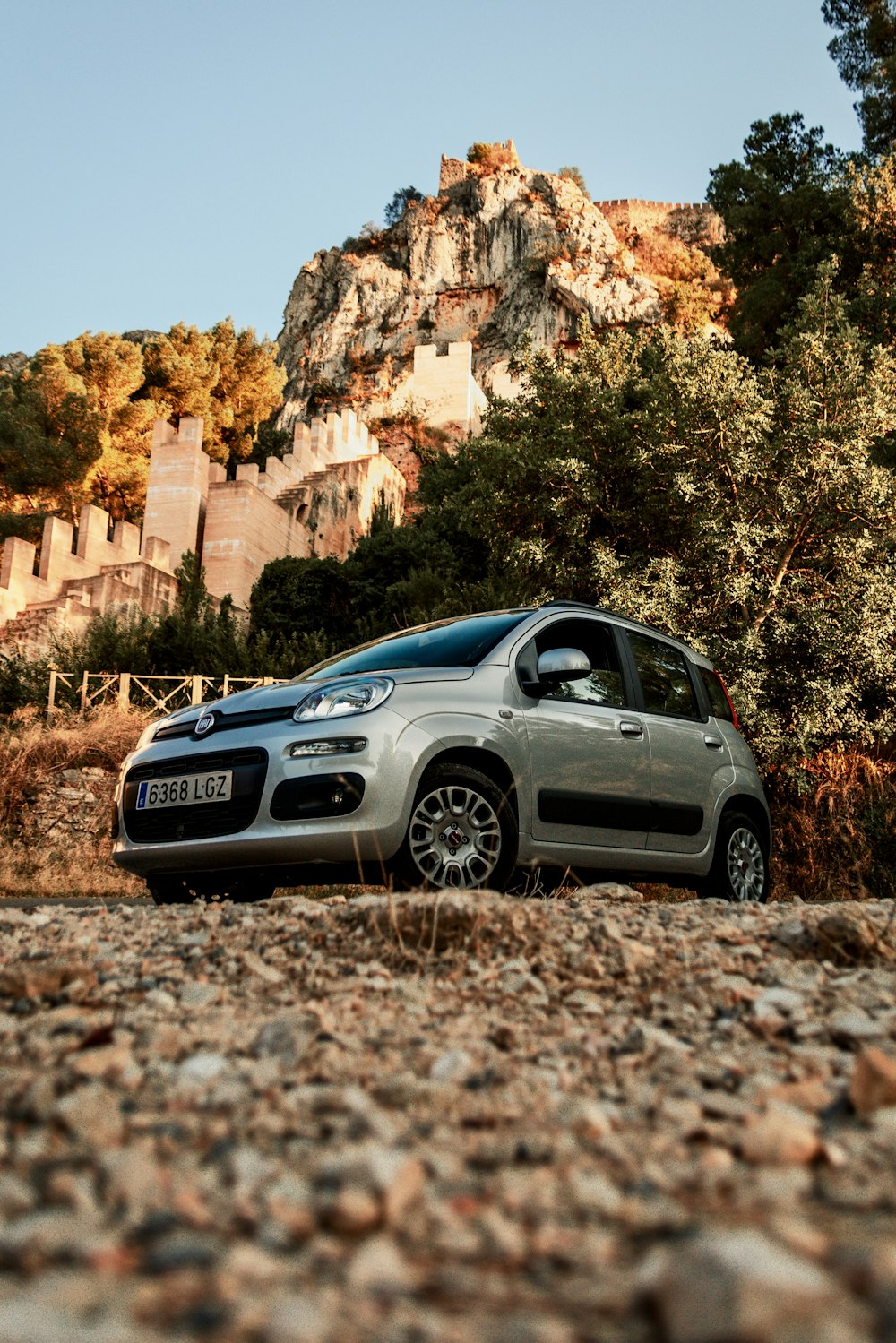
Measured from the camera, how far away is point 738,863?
290 inches

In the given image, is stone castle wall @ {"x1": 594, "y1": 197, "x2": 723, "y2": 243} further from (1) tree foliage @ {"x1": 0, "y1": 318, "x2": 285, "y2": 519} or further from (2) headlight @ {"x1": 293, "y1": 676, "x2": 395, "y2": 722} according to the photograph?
(2) headlight @ {"x1": 293, "y1": 676, "x2": 395, "y2": 722}

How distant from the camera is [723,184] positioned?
26391 mm

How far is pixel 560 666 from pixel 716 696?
2389 mm

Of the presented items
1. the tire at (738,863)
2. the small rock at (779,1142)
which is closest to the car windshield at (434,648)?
the tire at (738,863)

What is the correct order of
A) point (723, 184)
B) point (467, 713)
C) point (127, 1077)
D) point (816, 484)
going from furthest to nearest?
1. point (723, 184)
2. point (816, 484)
3. point (467, 713)
4. point (127, 1077)

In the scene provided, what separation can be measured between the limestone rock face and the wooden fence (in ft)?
173

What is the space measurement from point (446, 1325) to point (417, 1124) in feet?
2.69

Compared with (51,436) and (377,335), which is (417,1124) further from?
(377,335)

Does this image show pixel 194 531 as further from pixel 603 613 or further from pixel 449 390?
pixel 603 613

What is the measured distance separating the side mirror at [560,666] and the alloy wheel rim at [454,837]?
2.93ft

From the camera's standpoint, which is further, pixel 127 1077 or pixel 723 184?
pixel 723 184

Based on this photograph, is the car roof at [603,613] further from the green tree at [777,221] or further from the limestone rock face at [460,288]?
the limestone rock face at [460,288]

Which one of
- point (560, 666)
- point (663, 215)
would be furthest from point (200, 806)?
point (663, 215)

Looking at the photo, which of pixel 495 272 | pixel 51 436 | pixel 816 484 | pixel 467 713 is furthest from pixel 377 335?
→ pixel 467 713
